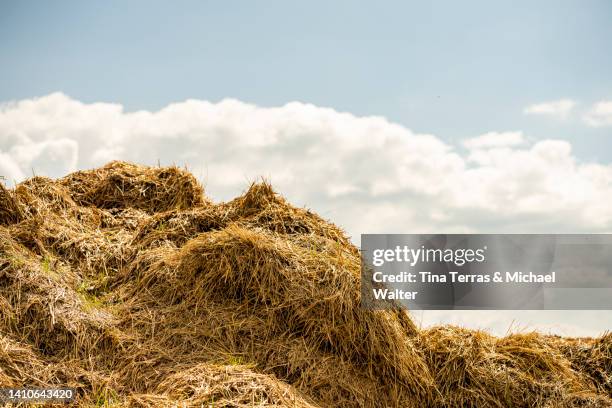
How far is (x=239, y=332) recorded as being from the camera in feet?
15.4

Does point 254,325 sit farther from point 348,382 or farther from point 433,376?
point 433,376

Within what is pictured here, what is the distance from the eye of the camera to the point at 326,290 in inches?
186

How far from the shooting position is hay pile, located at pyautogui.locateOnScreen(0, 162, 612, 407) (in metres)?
4.36

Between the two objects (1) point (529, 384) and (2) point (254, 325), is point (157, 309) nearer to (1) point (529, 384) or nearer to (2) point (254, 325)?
(2) point (254, 325)

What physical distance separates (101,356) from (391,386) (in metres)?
2.13

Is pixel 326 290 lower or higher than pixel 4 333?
higher

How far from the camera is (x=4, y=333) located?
4.57 m

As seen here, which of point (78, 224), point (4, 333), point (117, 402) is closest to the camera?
point (117, 402)

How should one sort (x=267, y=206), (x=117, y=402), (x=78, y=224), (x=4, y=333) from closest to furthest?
(x=117, y=402) < (x=4, y=333) < (x=267, y=206) < (x=78, y=224)

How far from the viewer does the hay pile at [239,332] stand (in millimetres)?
4359

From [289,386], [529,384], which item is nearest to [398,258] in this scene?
[529,384]

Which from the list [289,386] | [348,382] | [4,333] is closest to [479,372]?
[348,382]

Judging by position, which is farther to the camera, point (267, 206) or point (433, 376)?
point (267, 206)

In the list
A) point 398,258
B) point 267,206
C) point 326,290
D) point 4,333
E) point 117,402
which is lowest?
point 117,402
